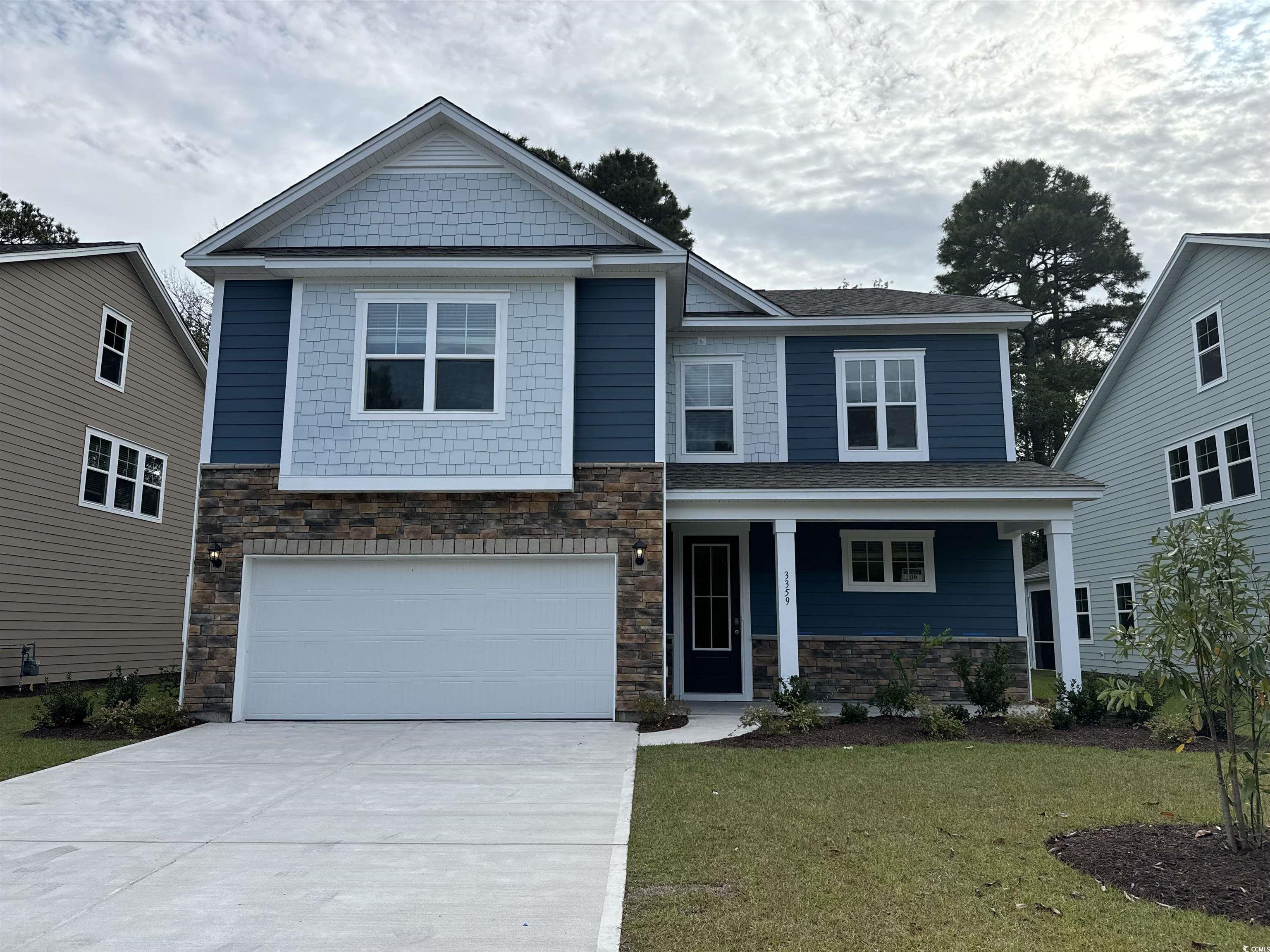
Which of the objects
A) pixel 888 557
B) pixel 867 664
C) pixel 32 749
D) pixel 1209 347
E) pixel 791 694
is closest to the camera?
pixel 32 749

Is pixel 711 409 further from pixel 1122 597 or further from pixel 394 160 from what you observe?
pixel 1122 597

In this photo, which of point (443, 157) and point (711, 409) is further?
point (711, 409)

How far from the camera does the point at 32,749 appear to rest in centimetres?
862

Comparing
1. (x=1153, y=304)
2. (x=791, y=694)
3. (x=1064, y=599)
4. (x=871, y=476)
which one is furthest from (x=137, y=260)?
(x=1153, y=304)

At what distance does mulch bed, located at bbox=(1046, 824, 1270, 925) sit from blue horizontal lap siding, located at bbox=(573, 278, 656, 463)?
649 cm

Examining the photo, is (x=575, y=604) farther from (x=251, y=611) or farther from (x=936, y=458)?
(x=936, y=458)

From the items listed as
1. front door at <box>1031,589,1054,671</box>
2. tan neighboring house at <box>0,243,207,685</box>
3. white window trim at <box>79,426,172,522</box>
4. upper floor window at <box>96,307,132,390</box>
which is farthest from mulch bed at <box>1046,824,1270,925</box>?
front door at <box>1031,589,1054,671</box>

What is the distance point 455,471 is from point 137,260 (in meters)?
10.1

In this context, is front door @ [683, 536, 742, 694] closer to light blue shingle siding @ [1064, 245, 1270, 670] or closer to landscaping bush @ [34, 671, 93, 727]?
light blue shingle siding @ [1064, 245, 1270, 670]

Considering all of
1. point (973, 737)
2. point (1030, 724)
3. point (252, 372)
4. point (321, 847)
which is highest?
point (252, 372)

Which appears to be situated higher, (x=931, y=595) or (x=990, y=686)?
(x=931, y=595)

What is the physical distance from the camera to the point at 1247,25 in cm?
1269

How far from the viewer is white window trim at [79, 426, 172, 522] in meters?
15.1

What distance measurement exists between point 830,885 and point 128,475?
1608 centimetres
